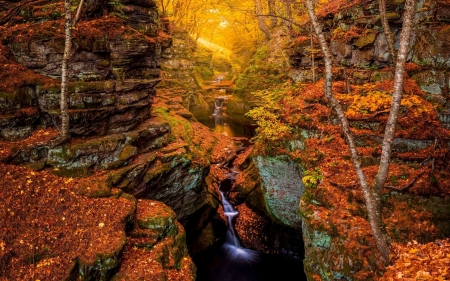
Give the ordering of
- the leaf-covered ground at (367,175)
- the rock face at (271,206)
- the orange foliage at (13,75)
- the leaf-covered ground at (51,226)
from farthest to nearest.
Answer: the rock face at (271,206), the orange foliage at (13,75), the leaf-covered ground at (51,226), the leaf-covered ground at (367,175)

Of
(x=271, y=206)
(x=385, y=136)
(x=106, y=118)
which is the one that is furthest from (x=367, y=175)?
(x=106, y=118)

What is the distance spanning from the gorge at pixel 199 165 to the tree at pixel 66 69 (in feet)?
1.75

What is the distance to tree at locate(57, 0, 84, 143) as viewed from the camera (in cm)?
1028

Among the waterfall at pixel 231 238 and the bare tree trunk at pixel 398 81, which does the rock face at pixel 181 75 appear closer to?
the waterfall at pixel 231 238

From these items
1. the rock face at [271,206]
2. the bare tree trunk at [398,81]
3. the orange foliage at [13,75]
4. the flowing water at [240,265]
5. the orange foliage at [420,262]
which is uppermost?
the bare tree trunk at [398,81]

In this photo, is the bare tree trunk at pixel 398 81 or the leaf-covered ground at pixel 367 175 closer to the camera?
the bare tree trunk at pixel 398 81

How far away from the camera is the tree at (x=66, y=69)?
1028 cm

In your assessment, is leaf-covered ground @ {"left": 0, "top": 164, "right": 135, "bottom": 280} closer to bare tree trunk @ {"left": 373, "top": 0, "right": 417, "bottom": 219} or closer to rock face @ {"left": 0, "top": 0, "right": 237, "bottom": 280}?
rock face @ {"left": 0, "top": 0, "right": 237, "bottom": 280}

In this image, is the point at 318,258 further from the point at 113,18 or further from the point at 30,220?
the point at 113,18

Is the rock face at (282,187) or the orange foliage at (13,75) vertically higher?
the orange foliage at (13,75)

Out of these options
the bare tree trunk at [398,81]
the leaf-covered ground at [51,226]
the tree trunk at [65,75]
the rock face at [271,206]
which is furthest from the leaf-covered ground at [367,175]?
the tree trunk at [65,75]

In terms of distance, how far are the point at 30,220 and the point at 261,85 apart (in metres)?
21.7

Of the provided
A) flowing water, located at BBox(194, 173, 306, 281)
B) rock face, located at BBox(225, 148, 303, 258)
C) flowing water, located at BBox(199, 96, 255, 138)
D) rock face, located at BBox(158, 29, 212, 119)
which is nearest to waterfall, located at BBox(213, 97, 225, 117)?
flowing water, located at BBox(199, 96, 255, 138)

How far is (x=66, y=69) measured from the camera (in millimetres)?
10562
